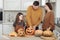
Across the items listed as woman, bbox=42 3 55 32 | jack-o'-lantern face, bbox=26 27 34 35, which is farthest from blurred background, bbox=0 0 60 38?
jack-o'-lantern face, bbox=26 27 34 35

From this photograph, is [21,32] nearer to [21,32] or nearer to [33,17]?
[21,32]

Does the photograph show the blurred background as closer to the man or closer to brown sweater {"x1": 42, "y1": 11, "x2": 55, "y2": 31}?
the man

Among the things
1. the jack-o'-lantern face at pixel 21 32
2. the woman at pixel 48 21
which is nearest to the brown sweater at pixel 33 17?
the woman at pixel 48 21

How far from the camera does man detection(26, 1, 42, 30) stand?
8.72ft

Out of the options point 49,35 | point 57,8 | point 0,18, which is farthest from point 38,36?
point 0,18

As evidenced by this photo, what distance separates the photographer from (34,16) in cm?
271

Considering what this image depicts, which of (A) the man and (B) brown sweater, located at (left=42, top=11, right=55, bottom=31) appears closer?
(B) brown sweater, located at (left=42, top=11, right=55, bottom=31)

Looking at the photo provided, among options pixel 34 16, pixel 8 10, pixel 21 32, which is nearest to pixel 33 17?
pixel 34 16

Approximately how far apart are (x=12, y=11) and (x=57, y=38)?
8.74ft

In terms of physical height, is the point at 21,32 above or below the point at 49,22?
below

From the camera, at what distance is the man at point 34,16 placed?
105 inches

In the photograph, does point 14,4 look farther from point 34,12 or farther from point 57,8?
point 34,12

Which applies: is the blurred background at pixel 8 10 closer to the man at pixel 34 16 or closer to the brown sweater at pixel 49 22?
the man at pixel 34 16

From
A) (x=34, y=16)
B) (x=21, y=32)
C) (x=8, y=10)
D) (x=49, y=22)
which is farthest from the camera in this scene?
(x=8, y=10)
